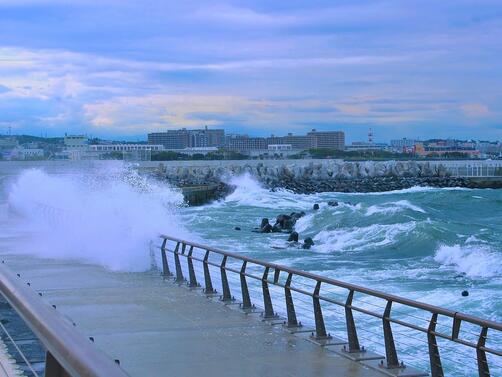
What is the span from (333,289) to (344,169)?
268ft

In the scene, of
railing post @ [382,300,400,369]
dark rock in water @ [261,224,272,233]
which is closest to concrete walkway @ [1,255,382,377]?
railing post @ [382,300,400,369]

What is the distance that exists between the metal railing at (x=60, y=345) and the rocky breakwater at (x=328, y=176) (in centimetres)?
6565

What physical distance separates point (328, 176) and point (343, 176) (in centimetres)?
181

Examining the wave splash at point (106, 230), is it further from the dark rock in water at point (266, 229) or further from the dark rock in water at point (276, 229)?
the dark rock in water at point (276, 229)

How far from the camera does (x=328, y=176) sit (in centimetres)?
9469

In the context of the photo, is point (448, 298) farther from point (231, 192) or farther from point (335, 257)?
point (231, 192)

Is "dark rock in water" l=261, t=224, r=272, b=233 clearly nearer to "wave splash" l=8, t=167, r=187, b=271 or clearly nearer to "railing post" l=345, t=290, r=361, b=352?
"wave splash" l=8, t=167, r=187, b=271

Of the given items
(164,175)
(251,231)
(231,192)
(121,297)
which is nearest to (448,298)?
(121,297)

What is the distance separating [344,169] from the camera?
99.1 meters

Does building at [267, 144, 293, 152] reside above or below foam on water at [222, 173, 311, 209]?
above

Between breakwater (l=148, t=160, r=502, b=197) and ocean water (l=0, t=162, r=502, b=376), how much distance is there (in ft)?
91.0

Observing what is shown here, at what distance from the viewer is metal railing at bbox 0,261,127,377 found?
279cm

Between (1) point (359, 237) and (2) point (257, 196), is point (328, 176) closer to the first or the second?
(2) point (257, 196)

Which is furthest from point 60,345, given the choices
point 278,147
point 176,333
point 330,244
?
point 278,147
